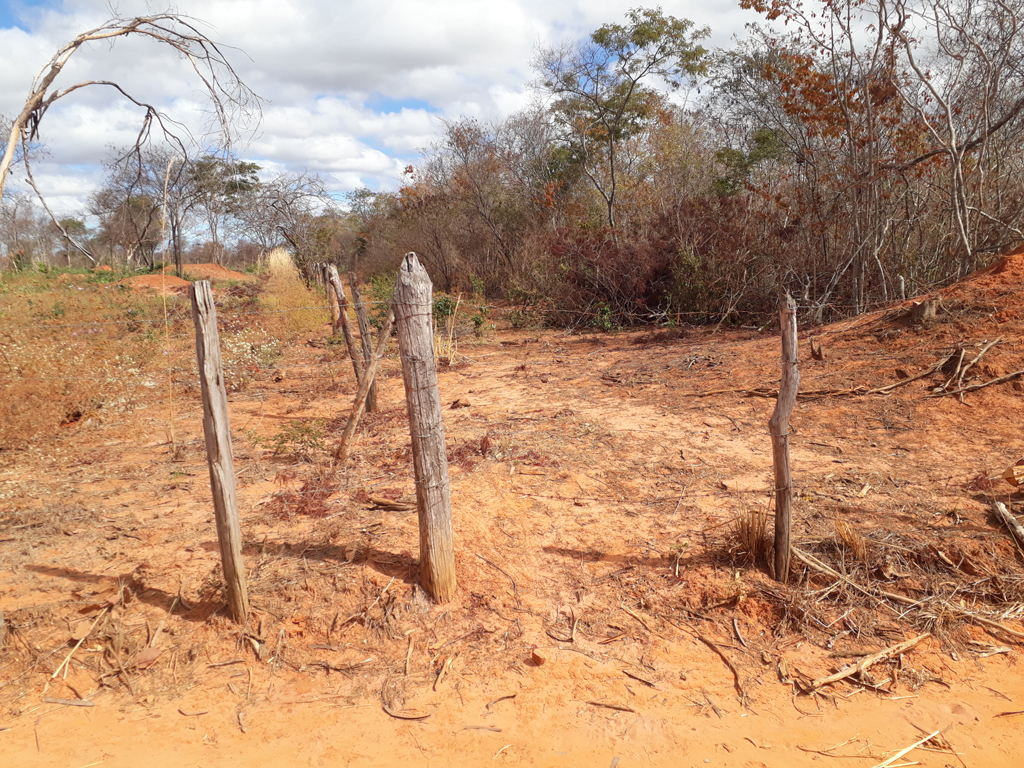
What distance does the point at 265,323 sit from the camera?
12047 millimetres

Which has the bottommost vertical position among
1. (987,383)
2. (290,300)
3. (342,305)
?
(987,383)

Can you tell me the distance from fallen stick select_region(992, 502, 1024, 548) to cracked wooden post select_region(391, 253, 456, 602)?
3054mm

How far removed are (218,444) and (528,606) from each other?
67.8 inches

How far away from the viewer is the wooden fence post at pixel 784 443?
327 centimetres

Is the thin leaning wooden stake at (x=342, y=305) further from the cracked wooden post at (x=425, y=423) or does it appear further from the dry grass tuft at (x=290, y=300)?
the cracked wooden post at (x=425, y=423)

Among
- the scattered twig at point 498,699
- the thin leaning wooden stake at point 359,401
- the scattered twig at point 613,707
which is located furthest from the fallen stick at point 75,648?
the scattered twig at point 613,707

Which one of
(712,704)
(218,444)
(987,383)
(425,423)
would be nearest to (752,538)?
(712,704)

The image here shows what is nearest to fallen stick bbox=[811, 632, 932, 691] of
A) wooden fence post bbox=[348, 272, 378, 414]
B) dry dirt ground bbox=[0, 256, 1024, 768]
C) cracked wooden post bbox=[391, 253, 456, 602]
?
dry dirt ground bbox=[0, 256, 1024, 768]

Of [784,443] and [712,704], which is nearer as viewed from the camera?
[712,704]

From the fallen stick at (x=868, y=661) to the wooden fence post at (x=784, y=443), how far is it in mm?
573

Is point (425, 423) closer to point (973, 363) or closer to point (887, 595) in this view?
point (887, 595)

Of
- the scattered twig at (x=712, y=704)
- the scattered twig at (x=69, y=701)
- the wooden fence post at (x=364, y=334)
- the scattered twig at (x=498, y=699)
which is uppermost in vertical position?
the wooden fence post at (x=364, y=334)

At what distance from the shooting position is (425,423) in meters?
3.14

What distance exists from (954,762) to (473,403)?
5255 mm
